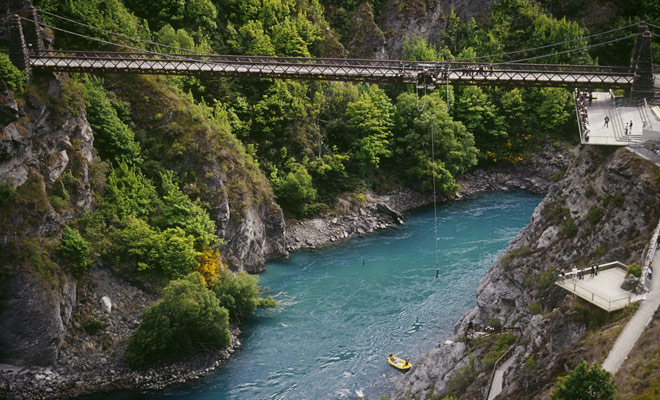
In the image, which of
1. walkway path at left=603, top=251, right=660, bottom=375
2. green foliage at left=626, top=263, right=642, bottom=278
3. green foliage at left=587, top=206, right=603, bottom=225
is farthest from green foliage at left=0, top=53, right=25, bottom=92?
walkway path at left=603, top=251, right=660, bottom=375

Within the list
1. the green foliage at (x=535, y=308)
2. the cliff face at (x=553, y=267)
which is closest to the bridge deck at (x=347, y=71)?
the cliff face at (x=553, y=267)

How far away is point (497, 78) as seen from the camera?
4488cm

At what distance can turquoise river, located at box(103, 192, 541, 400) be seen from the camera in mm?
40688

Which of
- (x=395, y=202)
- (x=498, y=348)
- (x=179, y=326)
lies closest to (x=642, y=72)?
(x=498, y=348)

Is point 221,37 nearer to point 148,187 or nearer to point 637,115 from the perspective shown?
point 148,187

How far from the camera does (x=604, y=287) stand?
28.9 meters

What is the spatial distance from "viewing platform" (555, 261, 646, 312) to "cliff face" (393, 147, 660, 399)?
510 millimetres

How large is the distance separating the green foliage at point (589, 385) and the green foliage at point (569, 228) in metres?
15.8

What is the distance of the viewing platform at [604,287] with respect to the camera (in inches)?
1072

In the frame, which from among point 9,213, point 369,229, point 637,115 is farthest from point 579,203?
point 9,213

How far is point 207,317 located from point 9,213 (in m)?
13.4

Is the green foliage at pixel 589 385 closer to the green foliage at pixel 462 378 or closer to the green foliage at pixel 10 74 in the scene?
the green foliage at pixel 462 378

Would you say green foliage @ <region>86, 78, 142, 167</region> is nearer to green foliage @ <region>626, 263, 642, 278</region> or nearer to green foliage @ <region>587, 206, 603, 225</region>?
green foliage @ <region>587, 206, 603, 225</region>

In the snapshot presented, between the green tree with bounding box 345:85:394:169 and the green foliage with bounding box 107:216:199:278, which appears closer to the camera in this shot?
the green foliage with bounding box 107:216:199:278
